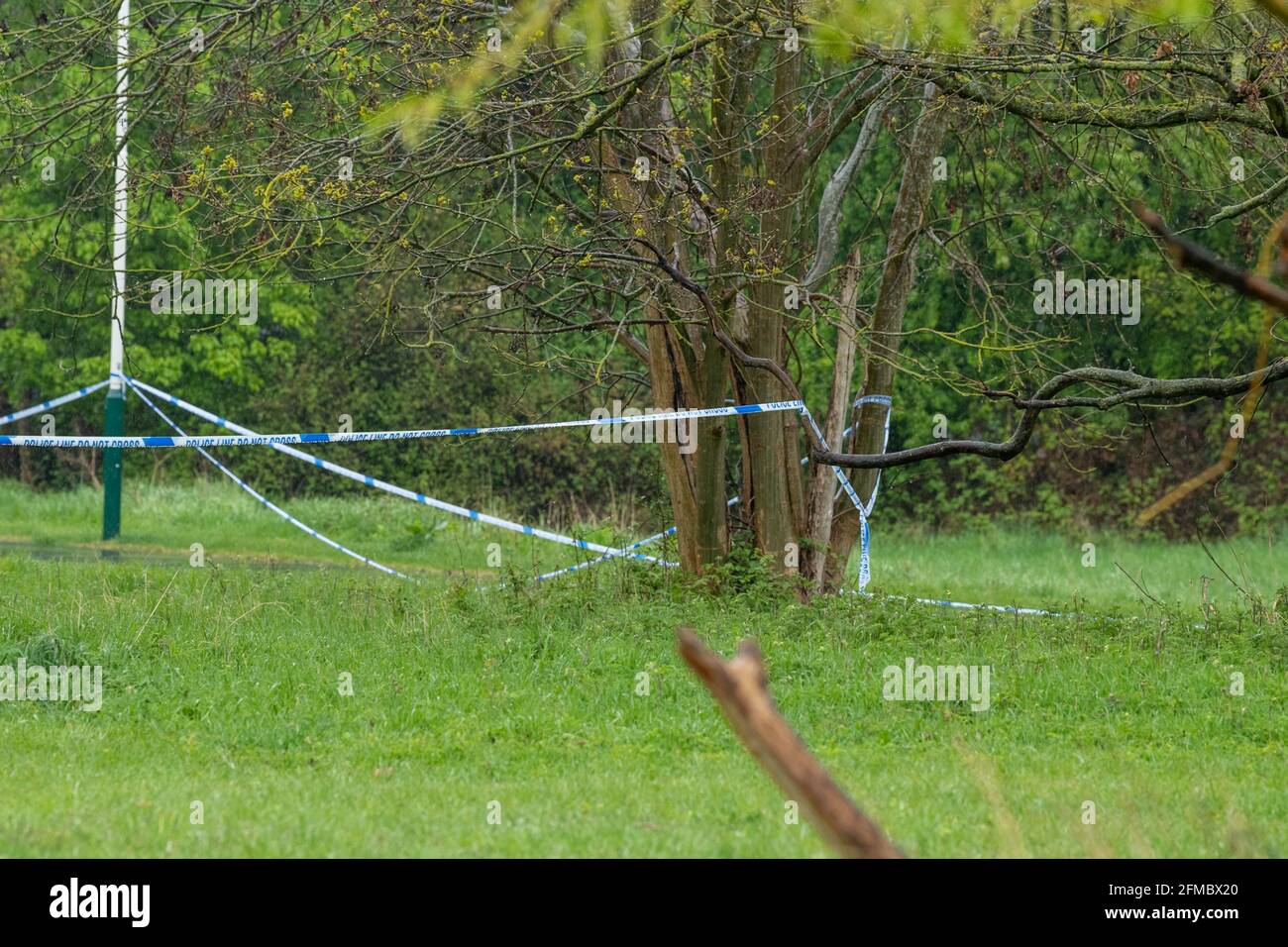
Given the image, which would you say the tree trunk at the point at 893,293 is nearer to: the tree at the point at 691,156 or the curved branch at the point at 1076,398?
the tree at the point at 691,156

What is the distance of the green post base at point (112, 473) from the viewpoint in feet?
58.3

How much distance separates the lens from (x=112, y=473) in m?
18.0

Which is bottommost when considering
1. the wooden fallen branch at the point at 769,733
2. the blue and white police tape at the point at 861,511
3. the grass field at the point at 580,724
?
the grass field at the point at 580,724

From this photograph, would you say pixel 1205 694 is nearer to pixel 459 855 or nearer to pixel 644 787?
pixel 644 787

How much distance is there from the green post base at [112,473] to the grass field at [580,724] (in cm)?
483

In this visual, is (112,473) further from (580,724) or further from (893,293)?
(580,724)

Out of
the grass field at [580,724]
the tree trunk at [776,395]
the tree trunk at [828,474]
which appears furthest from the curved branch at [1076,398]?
the tree trunk at [828,474]

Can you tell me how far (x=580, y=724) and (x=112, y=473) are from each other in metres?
11.8

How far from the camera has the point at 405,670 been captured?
8758 millimetres

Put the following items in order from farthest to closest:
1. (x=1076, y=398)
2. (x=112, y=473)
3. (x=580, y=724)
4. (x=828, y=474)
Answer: (x=112, y=473), (x=828, y=474), (x=1076, y=398), (x=580, y=724)

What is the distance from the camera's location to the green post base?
17.8 m

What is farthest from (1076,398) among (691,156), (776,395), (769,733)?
(769,733)

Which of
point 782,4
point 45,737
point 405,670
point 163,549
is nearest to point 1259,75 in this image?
point 782,4

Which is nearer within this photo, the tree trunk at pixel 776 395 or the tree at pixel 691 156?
the tree at pixel 691 156
